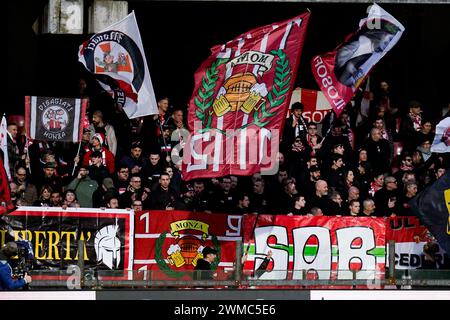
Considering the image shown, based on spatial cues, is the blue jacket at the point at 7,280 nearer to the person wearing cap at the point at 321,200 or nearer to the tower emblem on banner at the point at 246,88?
the tower emblem on banner at the point at 246,88

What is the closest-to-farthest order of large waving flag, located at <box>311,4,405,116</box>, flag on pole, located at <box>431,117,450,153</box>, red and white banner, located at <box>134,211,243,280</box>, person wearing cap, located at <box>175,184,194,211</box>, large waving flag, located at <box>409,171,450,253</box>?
large waving flag, located at <box>409,171,450,253</box>
red and white banner, located at <box>134,211,243,280</box>
person wearing cap, located at <box>175,184,194,211</box>
large waving flag, located at <box>311,4,405,116</box>
flag on pole, located at <box>431,117,450,153</box>

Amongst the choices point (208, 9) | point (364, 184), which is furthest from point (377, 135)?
point (208, 9)

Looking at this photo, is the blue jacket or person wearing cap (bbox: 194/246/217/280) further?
person wearing cap (bbox: 194/246/217/280)

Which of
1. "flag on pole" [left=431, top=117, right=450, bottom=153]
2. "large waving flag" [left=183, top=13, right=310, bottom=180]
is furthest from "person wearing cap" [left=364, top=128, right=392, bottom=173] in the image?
"large waving flag" [left=183, top=13, right=310, bottom=180]

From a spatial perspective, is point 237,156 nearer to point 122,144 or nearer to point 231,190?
point 231,190

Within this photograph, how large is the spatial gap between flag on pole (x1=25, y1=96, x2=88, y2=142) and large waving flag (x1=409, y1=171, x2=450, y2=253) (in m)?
5.02

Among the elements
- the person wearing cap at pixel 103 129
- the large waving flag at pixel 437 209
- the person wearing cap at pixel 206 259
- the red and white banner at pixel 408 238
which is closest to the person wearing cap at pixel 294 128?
the person wearing cap at pixel 103 129

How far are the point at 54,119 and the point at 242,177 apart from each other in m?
2.75

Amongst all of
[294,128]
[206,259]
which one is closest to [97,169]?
[206,259]

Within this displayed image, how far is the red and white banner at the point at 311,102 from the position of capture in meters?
21.0

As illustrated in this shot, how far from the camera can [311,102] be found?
21.4 metres

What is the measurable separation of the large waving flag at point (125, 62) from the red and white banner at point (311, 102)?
12.5ft

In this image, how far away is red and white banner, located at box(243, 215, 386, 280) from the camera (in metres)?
16.0

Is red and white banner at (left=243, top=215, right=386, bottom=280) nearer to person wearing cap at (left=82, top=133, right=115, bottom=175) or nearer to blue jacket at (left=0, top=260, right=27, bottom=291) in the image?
person wearing cap at (left=82, top=133, right=115, bottom=175)
